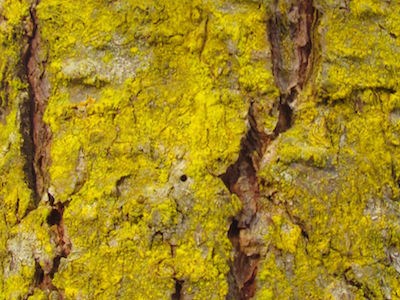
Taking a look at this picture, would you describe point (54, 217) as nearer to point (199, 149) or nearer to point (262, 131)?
point (199, 149)

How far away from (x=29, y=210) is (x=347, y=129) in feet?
2.37

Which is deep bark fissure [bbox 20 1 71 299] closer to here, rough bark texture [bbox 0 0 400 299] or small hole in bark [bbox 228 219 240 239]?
rough bark texture [bbox 0 0 400 299]

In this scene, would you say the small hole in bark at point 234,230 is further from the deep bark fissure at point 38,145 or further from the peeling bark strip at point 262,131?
the deep bark fissure at point 38,145

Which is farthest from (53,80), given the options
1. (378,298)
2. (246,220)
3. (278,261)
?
(378,298)

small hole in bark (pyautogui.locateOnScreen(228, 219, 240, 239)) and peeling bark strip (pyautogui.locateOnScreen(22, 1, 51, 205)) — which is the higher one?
peeling bark strip (pyautogui.locateOnScreen(22, 1, 51, 205))

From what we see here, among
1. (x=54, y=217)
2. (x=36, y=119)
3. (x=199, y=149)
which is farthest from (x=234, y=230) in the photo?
(x=36, y=119)

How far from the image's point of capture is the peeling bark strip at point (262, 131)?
1.26m

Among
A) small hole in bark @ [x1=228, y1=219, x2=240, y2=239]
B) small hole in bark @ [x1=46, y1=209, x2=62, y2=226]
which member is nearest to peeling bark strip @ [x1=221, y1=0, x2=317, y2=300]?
small hole in bark @ [x1=228, y1=219, x2=240, y2=239]

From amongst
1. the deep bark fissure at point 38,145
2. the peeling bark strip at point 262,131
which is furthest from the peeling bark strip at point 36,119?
the peeling bark strip at point 262,131

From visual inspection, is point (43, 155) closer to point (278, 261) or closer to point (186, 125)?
point (186, 125)

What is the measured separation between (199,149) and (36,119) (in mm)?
392

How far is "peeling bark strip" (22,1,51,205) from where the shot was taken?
1.34 m

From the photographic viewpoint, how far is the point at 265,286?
1.23 m

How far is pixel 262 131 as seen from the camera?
4.33 feet
